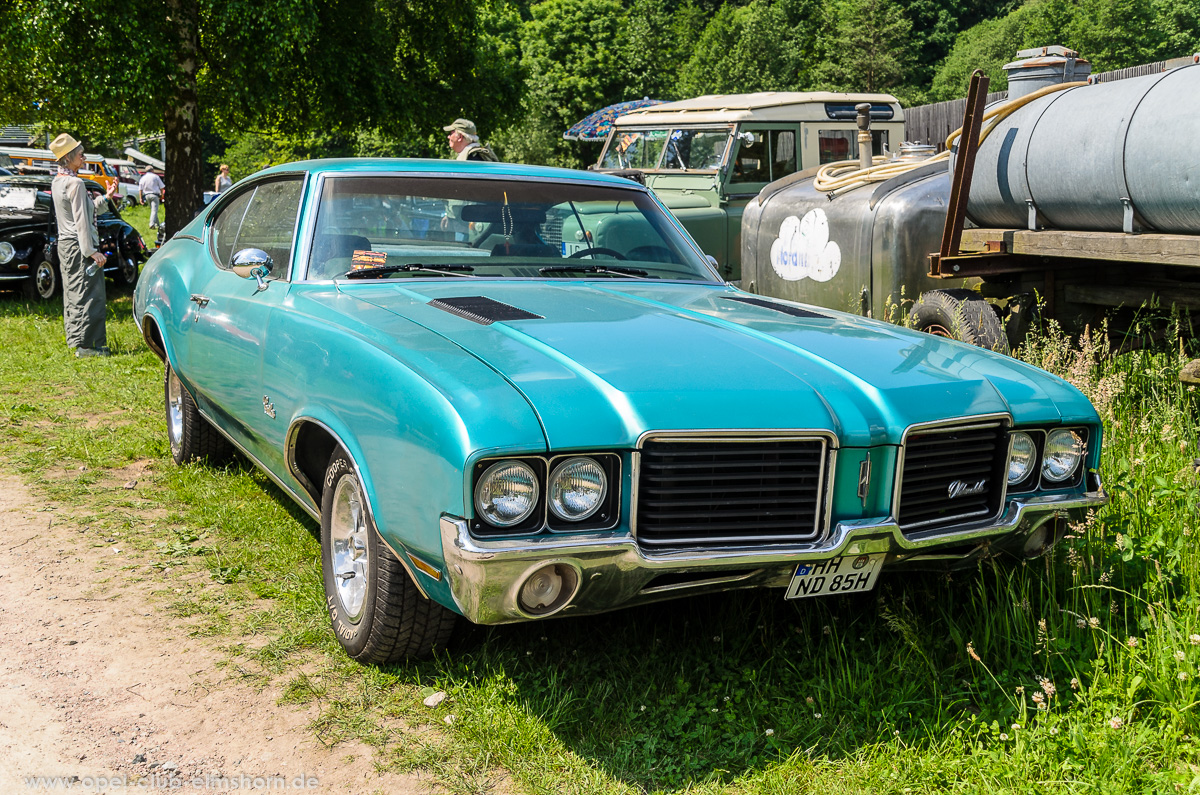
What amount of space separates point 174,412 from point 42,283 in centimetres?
748

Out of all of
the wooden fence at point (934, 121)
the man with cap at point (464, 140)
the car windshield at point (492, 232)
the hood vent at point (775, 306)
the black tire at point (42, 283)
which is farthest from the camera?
the wooden fence at point (934, 121)

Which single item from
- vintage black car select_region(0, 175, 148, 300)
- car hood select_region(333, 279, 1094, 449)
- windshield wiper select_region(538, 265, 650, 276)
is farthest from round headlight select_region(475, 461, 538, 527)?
vintage black car select_region(0, 175, 148, 300)

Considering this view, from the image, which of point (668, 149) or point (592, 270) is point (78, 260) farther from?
point (592, 270)

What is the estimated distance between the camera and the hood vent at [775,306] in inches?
158

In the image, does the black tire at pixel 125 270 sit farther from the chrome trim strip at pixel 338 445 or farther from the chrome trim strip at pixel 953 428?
the chrome trim strip at pixel 953 428

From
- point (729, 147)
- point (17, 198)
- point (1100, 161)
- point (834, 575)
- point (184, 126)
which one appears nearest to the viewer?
point (834, 575)

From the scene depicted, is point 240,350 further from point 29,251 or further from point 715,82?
point 715,82

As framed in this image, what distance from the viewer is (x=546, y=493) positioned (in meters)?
2.68

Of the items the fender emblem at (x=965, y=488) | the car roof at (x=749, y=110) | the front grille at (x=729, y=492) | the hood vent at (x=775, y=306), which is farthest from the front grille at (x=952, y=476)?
the car roof at (x=749, y=110)

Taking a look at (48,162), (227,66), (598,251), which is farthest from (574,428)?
(48,162)

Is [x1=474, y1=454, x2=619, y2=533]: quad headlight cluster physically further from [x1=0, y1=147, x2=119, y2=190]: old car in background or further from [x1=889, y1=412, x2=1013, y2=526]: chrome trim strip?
[x1=0, y1=147, x2=119, y2=190]: old car in background

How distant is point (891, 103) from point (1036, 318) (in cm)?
732

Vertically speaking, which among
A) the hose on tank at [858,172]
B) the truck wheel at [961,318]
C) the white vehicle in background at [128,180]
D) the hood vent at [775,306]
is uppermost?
the hose on tank at [858,172]

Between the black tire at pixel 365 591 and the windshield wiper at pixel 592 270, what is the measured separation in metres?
1.23
